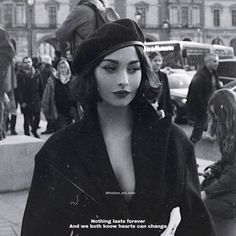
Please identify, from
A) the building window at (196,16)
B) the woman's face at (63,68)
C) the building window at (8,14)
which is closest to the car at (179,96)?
the woman's face at (63,68)

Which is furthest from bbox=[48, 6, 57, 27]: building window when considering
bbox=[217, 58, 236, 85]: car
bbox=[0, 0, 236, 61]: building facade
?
bbox=[217, 58, 236, 85]: car

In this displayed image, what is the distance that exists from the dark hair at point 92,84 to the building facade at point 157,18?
4718 cm

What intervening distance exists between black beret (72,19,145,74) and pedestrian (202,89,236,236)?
127cm

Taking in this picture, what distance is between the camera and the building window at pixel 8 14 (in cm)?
4909

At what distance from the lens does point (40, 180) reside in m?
1.64

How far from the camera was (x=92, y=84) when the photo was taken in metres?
1.69

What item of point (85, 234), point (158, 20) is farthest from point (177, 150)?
point (158, 20)

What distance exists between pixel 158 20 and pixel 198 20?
10.6 ft

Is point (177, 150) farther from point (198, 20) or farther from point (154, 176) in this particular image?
point (198, 20)

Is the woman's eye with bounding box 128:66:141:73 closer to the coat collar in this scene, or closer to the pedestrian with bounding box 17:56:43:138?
the coat collar

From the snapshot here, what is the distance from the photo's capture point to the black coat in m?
1.58

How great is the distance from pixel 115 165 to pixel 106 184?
0.07m

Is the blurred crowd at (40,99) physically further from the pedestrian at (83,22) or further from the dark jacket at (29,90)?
the pedestrian at (83,22)

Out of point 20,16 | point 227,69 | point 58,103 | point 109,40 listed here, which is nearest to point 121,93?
point 109,40
